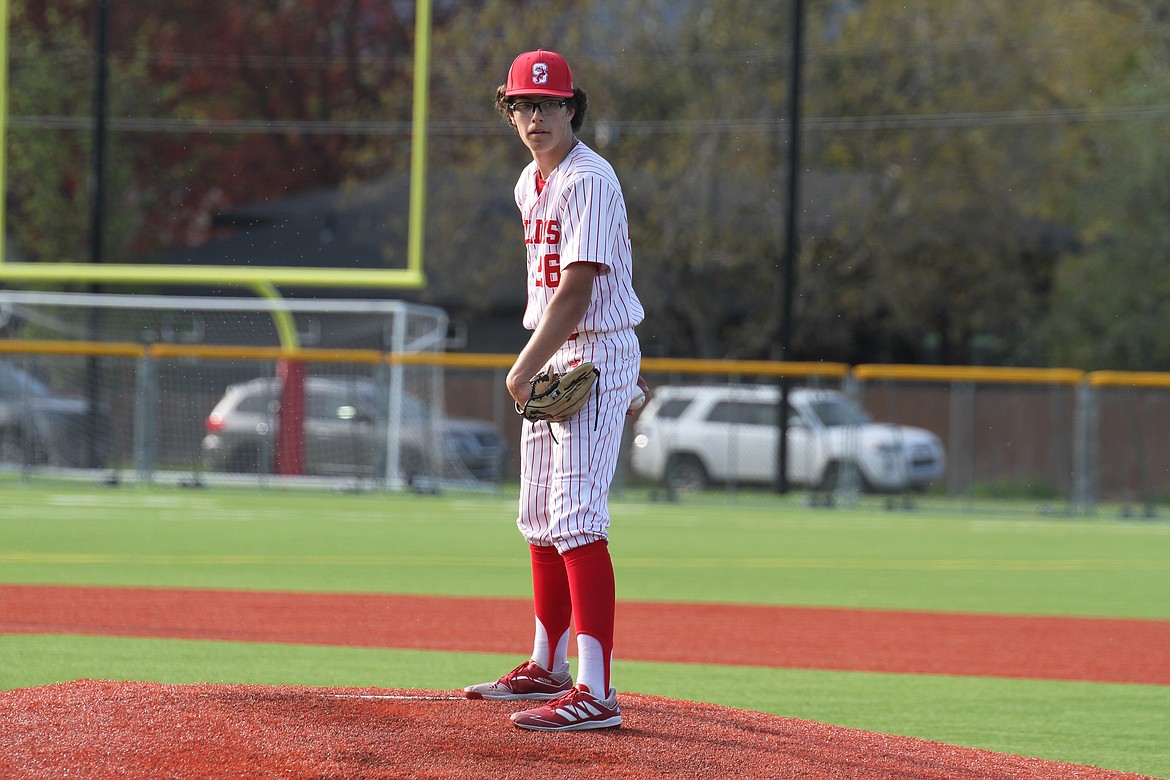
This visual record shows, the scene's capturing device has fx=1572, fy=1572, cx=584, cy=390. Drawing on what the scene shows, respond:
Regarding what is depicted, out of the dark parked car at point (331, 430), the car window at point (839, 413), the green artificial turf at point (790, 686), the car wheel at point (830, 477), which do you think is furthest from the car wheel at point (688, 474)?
the green artificial turf at point (790, 686)

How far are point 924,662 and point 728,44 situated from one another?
25505 mm

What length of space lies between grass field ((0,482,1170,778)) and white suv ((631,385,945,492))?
1413 mm

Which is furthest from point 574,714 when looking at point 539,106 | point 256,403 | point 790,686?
point 256,403

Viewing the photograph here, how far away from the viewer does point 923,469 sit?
22.9 metres

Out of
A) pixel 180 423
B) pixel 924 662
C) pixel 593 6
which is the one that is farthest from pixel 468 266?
pixel 924 662

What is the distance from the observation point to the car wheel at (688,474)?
74.7 feet

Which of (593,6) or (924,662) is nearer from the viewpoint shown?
(924,662)

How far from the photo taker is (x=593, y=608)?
16.1ft

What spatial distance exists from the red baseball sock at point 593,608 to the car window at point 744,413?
697 inches

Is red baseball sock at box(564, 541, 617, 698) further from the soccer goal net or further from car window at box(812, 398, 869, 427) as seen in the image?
car window at box(812, 398, 869, 427)

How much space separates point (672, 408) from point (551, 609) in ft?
56.7

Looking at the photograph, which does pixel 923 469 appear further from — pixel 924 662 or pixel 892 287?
pixel 924 662

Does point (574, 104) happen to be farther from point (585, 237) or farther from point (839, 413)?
point (839, 413)

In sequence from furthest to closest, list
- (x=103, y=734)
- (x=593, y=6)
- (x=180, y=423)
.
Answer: (x=593, y=6) → (x=180, y=423) → (x=103, y=734)
